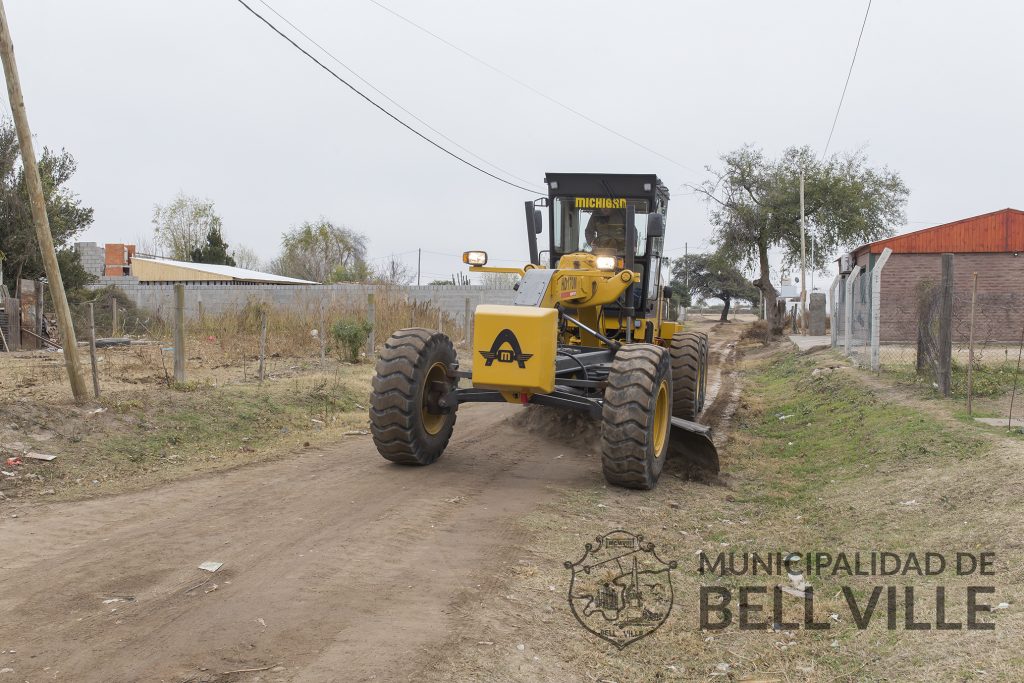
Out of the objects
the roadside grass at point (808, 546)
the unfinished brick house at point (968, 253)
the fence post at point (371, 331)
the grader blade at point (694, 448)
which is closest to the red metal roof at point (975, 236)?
the unfinished brick house at point (968, 253)

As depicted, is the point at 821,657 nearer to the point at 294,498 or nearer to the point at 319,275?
the point at 294,498

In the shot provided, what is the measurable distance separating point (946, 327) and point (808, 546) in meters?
6.12

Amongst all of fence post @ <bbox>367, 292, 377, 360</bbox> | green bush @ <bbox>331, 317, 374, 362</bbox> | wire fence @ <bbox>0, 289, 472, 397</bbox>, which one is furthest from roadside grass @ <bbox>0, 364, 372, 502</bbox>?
fence post @ <bbox>367, 292, 377, 360</bbox>

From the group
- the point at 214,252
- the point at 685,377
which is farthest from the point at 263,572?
the point at 214,252

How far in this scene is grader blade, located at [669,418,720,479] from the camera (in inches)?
371

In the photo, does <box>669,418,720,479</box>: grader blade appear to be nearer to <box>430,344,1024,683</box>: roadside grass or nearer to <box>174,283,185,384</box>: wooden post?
<box>430,344,1024,683</box>: roadside grass

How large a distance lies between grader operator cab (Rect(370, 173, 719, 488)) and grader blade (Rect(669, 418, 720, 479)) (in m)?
0.01

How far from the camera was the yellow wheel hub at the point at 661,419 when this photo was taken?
8.88m

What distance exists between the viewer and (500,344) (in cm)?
832

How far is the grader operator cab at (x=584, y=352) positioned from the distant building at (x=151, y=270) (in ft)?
108

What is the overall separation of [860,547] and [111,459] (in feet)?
24.3

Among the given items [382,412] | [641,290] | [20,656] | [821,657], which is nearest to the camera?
[20,656]

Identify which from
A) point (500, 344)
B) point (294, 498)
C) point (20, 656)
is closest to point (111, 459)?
point (294, 498)

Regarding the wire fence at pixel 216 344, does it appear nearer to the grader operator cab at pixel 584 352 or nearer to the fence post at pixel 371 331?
the fence post at pixel 371 331
